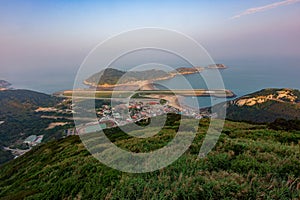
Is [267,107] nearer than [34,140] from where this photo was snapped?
Yes

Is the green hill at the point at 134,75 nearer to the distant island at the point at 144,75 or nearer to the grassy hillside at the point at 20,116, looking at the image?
the distant island at the point at 144,75

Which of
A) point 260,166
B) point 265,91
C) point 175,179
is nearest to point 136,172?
point 175,179

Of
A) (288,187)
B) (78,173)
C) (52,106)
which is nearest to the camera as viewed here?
(288,187)

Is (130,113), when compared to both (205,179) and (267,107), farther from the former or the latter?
(267,107)

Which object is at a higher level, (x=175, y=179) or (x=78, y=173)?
(x=175, y=179)

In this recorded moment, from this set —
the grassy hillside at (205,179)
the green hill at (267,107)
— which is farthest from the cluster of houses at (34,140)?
the grassy hillside at (205,179)

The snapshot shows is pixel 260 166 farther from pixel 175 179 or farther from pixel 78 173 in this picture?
pixel 78 173

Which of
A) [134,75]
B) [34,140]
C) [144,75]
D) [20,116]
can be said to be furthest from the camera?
[20,116]

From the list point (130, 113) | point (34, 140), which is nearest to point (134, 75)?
point (130, 113)
